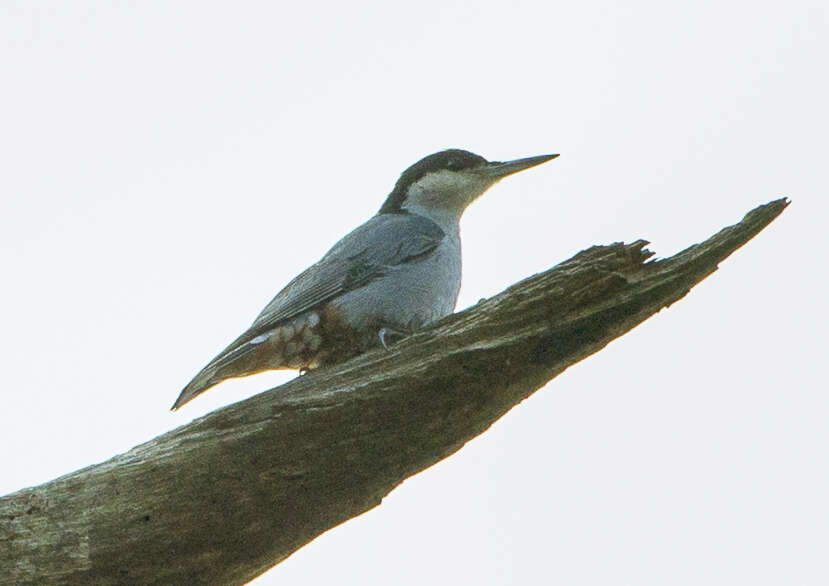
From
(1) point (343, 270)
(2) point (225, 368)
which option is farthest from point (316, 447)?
(1) point (343, 270)

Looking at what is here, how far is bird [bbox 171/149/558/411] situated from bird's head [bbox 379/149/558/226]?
1.21ft

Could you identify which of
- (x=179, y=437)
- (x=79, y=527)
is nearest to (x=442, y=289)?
(x=179, y=437)

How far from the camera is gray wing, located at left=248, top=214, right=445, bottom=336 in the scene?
6824 millimetres

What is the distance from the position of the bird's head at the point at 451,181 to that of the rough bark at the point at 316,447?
307 cm

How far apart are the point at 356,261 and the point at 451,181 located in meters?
1.41

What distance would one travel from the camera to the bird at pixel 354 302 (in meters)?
6.68

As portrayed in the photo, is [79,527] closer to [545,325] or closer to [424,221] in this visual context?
[545,325]

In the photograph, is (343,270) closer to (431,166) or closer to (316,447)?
(431,166)

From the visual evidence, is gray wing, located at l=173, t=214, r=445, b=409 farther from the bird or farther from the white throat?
the white throat

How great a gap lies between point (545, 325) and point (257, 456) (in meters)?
Result: 1.39

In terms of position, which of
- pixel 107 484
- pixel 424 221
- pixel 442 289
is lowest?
pixel 107 484

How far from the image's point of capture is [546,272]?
520 cm

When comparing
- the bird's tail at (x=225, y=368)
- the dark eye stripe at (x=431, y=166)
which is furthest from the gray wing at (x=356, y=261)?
the dark eye stripe at (x=431, y=166)

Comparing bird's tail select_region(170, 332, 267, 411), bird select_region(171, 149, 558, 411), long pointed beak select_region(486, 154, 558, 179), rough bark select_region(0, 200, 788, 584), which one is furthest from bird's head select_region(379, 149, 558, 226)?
rough bark select_region(0, 200, 788, 584)
